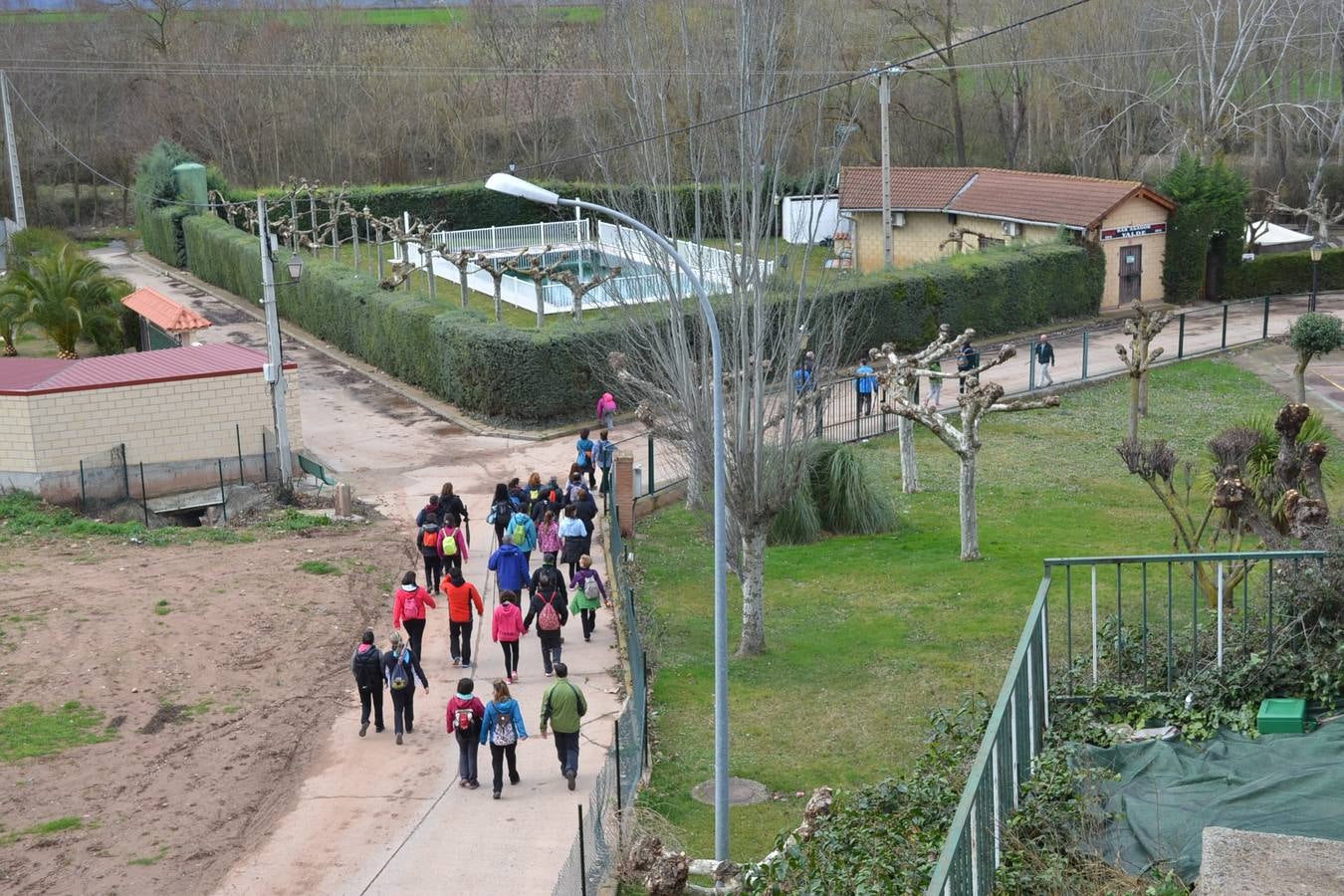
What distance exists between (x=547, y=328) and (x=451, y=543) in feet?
40.4

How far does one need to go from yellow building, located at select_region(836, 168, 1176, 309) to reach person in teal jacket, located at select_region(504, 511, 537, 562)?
24.3 m

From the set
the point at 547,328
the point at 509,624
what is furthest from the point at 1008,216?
the point at 509,624

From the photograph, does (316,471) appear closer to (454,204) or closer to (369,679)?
(369,679)

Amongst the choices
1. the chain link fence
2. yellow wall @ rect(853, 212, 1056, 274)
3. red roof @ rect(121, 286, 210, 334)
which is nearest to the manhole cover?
the chain link fence

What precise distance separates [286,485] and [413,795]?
477 inches

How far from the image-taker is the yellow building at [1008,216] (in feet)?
131

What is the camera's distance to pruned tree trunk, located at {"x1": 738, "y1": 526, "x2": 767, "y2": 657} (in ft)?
56.5

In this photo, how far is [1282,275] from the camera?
42.9 m

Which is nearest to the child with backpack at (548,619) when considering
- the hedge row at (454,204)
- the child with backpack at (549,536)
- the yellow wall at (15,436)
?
the child with backpack at (549,536)

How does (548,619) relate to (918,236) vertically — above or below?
below

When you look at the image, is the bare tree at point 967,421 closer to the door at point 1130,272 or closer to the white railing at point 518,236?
the door at point 1130,272

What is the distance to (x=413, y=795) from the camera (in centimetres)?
1373

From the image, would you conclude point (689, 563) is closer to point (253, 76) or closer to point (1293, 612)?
point (1293, 612)

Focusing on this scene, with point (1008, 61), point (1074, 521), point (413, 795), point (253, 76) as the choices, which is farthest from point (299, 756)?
point (253, 76)
